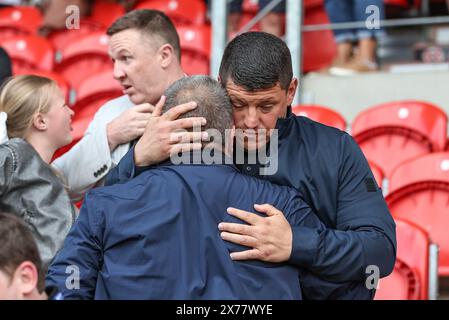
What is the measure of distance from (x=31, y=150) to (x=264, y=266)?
1089mm

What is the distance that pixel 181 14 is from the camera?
7.38 meters

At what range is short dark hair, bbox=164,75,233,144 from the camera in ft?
8.35

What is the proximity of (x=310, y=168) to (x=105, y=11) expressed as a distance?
562 cm

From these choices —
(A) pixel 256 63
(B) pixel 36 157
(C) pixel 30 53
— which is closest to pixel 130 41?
(B) pixel 36 157

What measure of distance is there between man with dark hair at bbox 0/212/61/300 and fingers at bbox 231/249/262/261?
480mm

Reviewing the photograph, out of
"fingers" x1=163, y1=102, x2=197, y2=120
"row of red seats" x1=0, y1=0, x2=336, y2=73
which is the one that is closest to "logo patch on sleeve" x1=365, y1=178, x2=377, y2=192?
"fingers" x1=163, y1=102, x2=197, y2=120

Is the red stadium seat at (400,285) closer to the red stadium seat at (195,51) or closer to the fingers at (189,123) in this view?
the fingers at (189,123)

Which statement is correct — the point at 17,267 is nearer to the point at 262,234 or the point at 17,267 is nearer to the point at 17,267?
the point at 17,267

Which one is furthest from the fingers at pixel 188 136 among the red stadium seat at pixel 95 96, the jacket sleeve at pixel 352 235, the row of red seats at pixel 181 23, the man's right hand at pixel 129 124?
the row of red seats at pixel 181 23

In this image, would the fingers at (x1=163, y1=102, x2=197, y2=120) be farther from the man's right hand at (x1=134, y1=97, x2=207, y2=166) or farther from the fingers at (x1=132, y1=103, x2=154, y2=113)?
the fingers at (x1=132, y1=103, x2=154, y2=113)

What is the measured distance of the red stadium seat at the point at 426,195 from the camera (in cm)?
454

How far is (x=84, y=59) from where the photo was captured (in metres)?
6.94

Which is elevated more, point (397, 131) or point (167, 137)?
point (167, 137)
